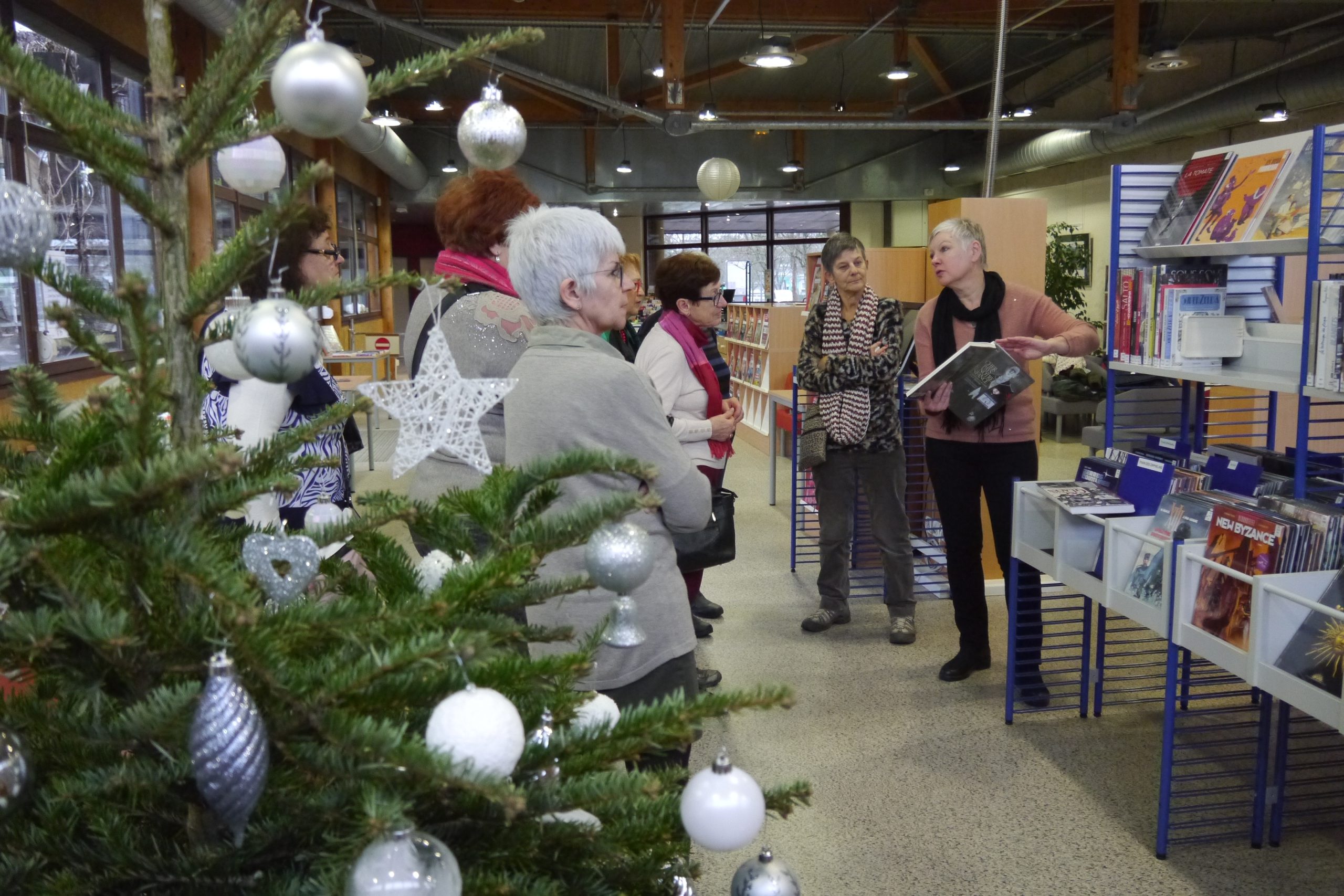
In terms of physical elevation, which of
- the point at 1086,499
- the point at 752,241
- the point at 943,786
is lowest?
the point at 943,786

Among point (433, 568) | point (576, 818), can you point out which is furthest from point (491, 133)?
point (576, 818)

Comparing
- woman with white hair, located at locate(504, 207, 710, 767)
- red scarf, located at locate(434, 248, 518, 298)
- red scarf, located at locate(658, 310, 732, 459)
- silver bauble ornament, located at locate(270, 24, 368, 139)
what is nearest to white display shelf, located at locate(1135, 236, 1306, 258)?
red scarf, located at locate(658, 310, 732, 459)

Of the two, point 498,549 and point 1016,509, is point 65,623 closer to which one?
point 498,549

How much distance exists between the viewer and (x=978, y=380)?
3.43 metres

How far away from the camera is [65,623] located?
688 millimetres

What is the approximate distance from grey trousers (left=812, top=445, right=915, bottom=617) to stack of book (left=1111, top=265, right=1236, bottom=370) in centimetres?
134

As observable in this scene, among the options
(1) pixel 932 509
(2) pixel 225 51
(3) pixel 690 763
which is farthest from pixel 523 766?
(1) pixel 932 509

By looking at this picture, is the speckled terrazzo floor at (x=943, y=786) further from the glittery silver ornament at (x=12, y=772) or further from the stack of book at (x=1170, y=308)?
the glittery silver ornament at (x=12, y=772)

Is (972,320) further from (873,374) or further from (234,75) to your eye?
(234,75)

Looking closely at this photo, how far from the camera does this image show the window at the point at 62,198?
16.7ft

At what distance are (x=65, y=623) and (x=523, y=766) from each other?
0.34 m

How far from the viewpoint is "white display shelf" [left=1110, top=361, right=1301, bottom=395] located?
253 centimetres

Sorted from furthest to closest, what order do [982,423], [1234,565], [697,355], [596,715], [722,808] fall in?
[697,355], [982,423], [1234,565], [596,715], [722,808]

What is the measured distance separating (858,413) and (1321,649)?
218cm
